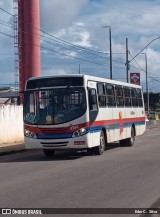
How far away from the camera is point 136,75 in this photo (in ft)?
159

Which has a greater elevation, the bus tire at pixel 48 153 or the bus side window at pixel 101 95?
the bus side window at pixel 101 95

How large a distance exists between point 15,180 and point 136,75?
36.6 m

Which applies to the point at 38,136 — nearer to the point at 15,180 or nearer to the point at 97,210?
the point at 15,180

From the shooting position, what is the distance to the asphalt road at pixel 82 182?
966cm

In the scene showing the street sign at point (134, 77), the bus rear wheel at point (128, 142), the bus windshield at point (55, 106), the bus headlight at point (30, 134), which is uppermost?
the street sign at point (134, 77)

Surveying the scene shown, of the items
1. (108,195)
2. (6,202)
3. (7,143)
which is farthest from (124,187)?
(7,143)

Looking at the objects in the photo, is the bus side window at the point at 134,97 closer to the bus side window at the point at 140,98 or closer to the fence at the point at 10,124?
the bus side window at the point at 140,98

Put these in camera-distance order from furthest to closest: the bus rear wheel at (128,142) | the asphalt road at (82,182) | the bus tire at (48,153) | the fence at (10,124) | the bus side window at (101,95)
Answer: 1. the fence at (10,124)
2. the bus rear wheel at (128,142)
3. the bus tire at (48,153)
4. the bus side window at (101,95)
5. the asphalt road at (82,182)

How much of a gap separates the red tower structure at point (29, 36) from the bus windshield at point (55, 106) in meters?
23.7

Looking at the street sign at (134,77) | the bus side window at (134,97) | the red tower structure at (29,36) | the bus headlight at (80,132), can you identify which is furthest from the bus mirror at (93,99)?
the street sign at (134,77)

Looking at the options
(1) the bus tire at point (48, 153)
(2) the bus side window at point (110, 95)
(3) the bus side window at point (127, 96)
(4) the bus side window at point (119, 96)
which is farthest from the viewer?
→ (3) the bus side window at point (127, 96)

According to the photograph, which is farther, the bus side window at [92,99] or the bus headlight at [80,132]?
the bus side window at [92,99]

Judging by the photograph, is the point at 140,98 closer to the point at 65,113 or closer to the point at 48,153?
the point at 48,153

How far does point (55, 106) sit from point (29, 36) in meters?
24.7
